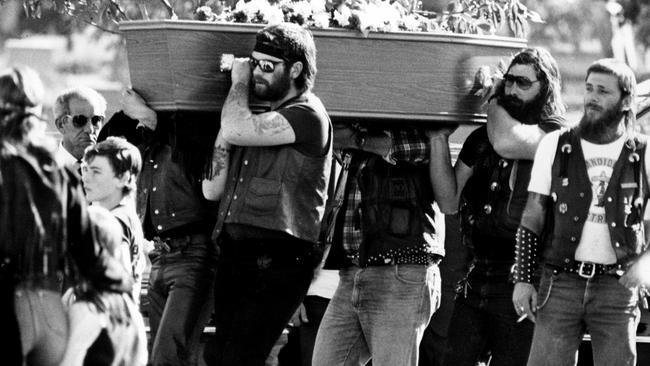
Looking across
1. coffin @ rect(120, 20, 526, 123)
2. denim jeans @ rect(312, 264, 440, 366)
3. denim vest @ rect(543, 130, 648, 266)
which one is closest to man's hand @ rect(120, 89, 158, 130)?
coffin @ rect(120, 20, 526, 123)

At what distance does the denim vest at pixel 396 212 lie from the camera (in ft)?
26.2

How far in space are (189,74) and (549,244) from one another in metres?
1.77

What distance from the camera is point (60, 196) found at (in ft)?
19.9

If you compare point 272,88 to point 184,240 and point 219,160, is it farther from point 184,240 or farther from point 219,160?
point 184,240

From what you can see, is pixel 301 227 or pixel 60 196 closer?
pixel 60 196

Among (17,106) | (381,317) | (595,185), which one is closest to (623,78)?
(595,185)

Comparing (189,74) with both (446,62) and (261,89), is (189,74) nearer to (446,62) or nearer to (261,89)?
(261,89)

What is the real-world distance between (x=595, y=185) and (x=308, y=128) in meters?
1.26

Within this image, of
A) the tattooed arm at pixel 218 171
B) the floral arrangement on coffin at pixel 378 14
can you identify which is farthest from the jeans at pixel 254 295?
the floral arrangement on coffin at pixel 378 14

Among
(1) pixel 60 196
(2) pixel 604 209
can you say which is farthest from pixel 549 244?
(1) pixel 60 196

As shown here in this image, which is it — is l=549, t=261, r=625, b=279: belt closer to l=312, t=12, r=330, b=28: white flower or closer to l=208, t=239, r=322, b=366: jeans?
l=208, t=239, r=322, b=366: jeans

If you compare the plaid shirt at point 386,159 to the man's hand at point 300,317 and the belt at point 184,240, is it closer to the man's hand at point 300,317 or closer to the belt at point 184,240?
the belt at point 184,240

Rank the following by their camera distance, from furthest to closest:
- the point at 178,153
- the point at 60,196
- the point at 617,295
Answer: the point at 178,153
the point at 617,295
the point at 60,196

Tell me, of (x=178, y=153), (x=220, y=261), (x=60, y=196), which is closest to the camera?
(x=60, y=196)
